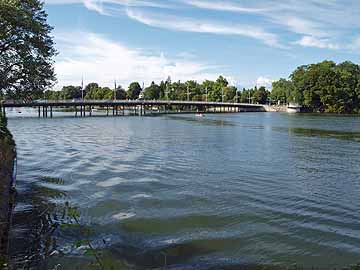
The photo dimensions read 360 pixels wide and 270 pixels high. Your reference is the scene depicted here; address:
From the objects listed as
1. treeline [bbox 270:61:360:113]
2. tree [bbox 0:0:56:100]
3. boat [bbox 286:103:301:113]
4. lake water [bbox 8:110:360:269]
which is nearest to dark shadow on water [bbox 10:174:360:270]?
lake water [bbox 8:110:360:269]

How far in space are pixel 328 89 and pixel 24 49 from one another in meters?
→ 146

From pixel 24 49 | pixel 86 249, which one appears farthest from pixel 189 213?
pixel 24 49

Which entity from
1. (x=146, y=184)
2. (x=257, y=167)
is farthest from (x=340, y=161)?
(x=146, y=184)

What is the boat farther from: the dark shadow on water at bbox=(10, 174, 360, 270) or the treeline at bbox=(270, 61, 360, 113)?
the dark shadow on water at bbox=(10, 174, 360, 270)

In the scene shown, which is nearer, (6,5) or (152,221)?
(152,221)

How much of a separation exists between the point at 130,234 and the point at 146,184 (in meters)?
8.23

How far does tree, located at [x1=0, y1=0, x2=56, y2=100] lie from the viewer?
3031cm

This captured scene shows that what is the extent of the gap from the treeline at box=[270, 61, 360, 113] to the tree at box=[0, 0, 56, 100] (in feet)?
469

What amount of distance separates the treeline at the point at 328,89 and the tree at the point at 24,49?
143m

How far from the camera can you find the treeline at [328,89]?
158 m

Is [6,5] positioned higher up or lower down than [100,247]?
higher up

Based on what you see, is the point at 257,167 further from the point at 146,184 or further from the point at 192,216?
the point at 192,216

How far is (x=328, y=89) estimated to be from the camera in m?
157

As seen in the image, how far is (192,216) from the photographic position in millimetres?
15641
